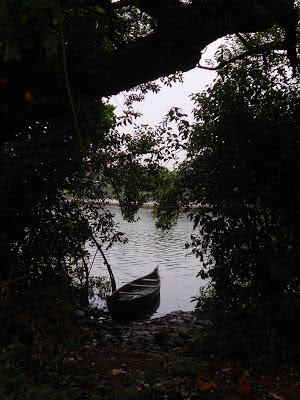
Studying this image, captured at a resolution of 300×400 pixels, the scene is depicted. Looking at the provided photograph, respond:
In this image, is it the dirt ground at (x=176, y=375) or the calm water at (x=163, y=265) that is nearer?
the dirt ground at (x=176, y=375)

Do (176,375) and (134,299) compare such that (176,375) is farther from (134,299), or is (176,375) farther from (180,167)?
(134,299)

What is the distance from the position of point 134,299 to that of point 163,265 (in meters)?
10.9

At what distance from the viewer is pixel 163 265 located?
2286 cm

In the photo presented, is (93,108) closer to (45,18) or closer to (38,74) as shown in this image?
(38,74)

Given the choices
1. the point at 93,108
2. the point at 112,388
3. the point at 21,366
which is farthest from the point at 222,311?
the point at 93,108

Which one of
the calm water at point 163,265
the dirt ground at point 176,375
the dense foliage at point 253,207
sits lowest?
the calm water at point 163,265

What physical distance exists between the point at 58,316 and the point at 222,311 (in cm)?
272

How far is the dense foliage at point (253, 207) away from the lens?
543 centimetres

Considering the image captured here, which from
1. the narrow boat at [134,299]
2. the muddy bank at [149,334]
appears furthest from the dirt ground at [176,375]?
the narrow boat at [134,299]

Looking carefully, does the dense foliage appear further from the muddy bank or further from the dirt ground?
the muddy bank

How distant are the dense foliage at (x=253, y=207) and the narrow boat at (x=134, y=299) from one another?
19.9 feet

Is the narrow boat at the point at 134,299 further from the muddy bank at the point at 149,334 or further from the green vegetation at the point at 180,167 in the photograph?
the green vegetation at the point at 180,167

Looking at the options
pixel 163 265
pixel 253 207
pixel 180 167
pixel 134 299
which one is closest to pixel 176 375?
pixel 253 207

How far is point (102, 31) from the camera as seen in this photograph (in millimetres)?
5477
